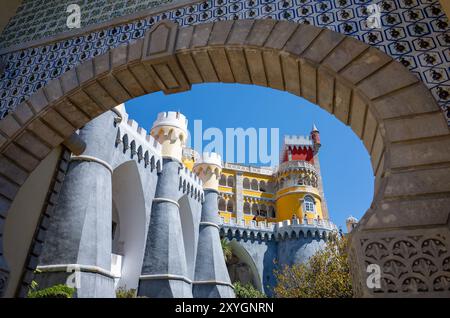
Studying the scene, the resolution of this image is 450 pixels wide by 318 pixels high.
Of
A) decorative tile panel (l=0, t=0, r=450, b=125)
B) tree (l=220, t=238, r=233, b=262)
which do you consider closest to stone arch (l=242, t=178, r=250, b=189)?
tree (l=220, t=238, r=233, b=262)

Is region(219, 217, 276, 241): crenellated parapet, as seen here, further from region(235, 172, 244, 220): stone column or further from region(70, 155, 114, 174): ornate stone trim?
region(70, 155, 114, 174): ornate stone trim

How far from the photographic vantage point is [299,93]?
3855 mm

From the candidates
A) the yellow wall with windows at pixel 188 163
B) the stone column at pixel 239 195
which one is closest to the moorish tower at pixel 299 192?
the stone column at pixel 239 195

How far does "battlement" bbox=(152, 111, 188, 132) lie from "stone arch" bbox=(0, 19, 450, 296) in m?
16.1

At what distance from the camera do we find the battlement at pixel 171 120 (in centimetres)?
2066

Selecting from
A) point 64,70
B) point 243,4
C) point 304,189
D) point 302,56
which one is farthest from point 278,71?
point 304,189

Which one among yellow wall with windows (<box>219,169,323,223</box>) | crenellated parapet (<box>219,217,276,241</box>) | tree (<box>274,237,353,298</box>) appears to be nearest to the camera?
tree (<box>274,237,353,298</box>)

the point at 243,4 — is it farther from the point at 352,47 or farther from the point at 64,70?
the point at 64,70

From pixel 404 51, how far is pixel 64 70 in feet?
13.4

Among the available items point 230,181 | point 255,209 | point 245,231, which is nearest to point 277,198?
point 255,209

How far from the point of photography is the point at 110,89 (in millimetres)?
4387

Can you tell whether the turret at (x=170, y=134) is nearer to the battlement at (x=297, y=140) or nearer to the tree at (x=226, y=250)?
the tree at (x=226, y=250)

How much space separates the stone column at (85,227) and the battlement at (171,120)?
6.36 metres

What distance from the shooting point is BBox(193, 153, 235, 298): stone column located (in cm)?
2033
